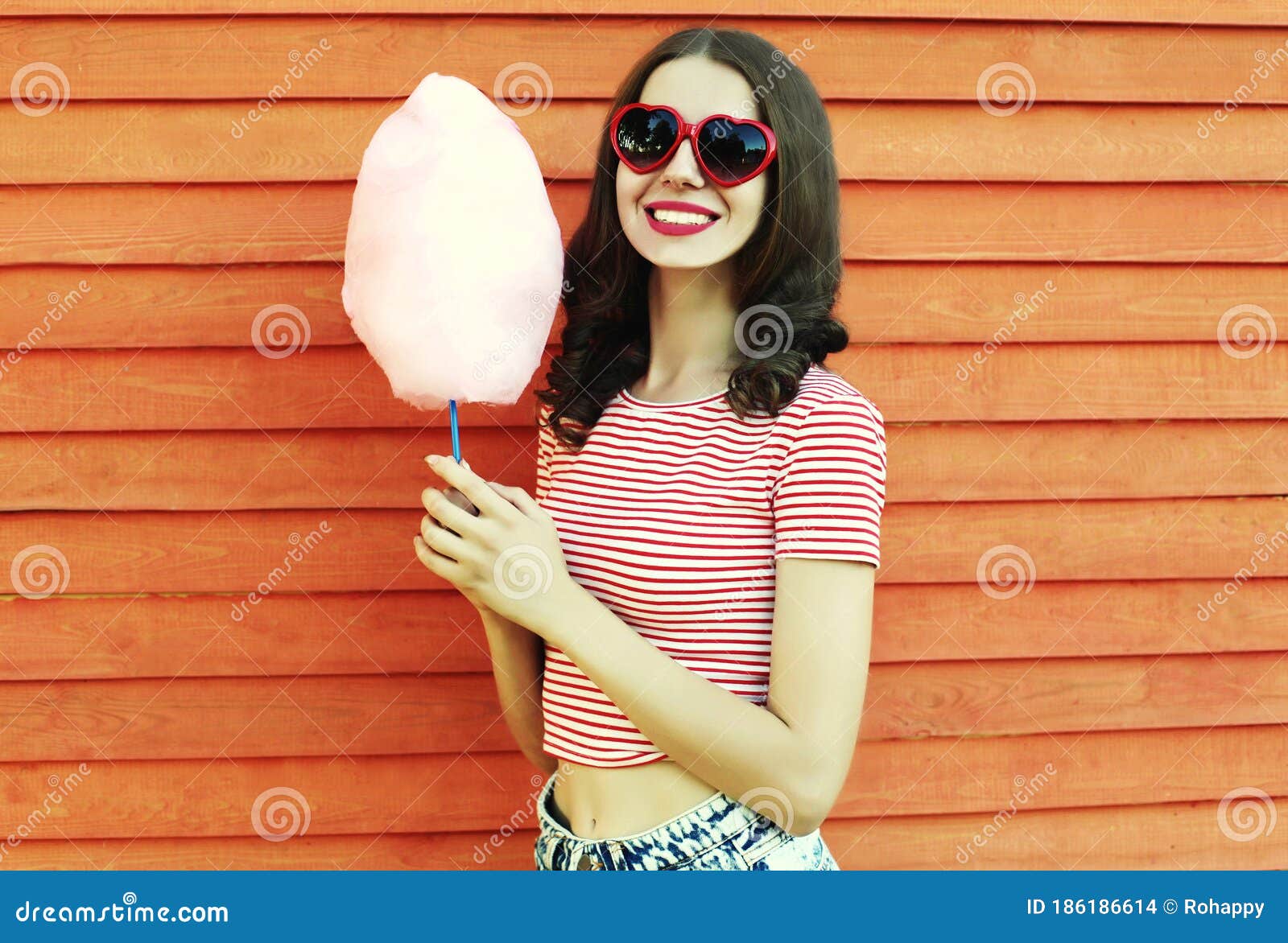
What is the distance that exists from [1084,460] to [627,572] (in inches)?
51.9

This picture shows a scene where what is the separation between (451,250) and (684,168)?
378 mm

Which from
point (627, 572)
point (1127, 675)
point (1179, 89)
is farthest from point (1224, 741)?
point (627, 572)

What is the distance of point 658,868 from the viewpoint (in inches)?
61.0

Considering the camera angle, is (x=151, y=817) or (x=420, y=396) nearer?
(x=420, y=396)

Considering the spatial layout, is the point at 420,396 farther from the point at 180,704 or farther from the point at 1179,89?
the point at 1179,89

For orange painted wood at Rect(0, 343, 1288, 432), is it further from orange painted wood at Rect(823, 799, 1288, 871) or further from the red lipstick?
orange painted wood at Rect(823, 799, 1288, 871)

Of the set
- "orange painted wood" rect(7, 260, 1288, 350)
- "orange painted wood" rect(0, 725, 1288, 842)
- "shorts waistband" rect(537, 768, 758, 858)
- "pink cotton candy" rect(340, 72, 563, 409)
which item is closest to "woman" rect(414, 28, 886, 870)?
"shorts waistband" rect(537, 768, 758, 858)

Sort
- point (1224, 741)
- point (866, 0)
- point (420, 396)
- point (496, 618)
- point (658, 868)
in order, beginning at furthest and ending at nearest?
1. point (1224, 741)
2. point (866, 0)
3. point (496, 618)
4. point (420, 396)
5. point (658, 868)

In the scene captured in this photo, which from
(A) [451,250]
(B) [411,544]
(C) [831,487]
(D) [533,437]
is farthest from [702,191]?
(B) [411,544]

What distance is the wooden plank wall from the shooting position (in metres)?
2.27

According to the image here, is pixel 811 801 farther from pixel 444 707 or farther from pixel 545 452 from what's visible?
pixel 444 707

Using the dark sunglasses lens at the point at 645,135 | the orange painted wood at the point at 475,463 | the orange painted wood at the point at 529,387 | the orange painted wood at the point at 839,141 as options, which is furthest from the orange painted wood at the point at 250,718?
the dark sunglasses lens at the point at 645,135

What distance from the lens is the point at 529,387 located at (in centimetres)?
233

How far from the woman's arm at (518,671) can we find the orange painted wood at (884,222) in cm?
93
